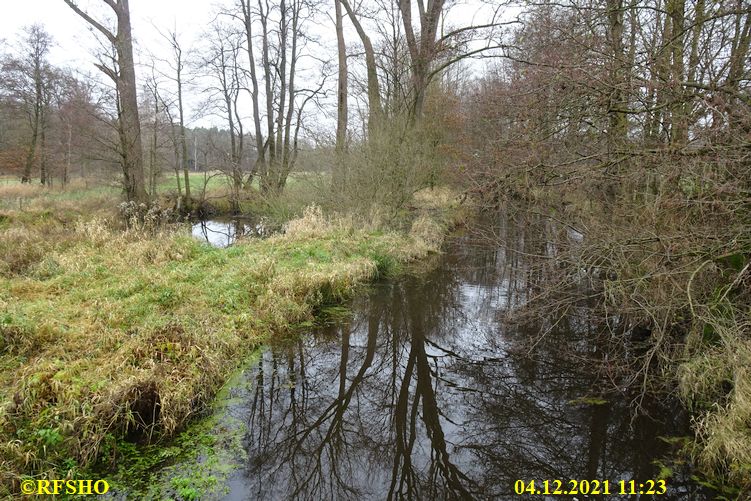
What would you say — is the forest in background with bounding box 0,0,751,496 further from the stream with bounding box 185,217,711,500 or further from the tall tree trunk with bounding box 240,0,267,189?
the tall tree trunk with bounding box 240,0,267,189

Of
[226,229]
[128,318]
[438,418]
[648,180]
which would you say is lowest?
[438,418]

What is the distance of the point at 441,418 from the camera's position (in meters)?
4.96

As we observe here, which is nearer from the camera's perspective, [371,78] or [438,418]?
[438,418]

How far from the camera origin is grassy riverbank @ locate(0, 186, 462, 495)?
384cm

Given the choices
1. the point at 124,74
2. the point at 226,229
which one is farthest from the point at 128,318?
the point at 226,229

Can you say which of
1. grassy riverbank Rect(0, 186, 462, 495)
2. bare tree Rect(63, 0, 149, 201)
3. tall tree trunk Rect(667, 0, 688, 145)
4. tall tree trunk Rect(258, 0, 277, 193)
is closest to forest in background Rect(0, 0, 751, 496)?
tall tree trunk Rect(667, 0, 688, 145)

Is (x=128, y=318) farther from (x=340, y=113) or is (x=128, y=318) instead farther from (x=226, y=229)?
(x=226, y=229)

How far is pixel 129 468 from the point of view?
3805mm

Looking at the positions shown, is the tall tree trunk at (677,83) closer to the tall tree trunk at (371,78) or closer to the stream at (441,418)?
the stream at (441,418)

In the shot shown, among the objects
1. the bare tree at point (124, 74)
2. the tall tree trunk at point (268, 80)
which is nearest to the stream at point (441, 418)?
the bare tree at point (124, 74)

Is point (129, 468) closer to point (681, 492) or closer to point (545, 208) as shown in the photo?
point (681, 492)

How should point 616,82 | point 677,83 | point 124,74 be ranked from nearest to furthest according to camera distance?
point 677,83
point 616,82
point 124,74

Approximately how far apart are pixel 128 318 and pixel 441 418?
420 centimetres

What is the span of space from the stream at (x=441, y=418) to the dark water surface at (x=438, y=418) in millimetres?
16
